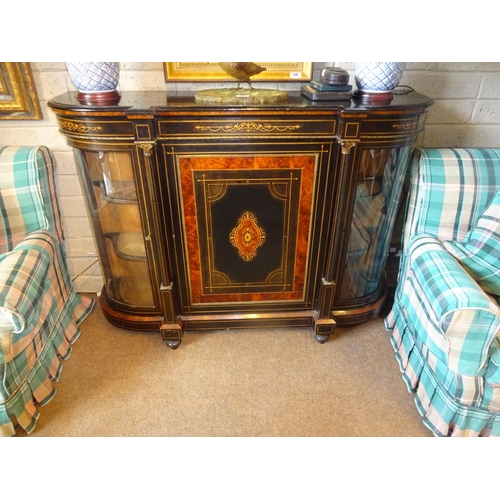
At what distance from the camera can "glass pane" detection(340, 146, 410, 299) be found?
5.21ft

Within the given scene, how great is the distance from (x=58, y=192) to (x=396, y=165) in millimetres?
1685

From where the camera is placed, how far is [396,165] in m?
1.62

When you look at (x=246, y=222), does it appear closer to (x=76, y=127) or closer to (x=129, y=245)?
(x=129, y=245)

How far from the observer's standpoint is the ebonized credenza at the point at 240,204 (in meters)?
1.41

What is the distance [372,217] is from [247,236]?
59cm

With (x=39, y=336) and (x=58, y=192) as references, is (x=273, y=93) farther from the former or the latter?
(x=39, y=336)

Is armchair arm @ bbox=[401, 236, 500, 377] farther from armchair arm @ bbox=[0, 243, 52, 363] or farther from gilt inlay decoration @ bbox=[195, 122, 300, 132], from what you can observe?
armchair arm @ bbox=[0, 243, 52, 363]

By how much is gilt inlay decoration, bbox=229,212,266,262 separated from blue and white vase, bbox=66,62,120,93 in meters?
0.73

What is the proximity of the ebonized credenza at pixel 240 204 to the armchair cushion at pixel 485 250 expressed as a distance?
0.35 meters

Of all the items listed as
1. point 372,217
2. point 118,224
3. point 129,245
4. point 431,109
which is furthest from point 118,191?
point 431,109

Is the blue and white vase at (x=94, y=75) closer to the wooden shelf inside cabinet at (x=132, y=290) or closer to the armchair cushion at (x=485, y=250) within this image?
the wooden shelf inside cabinet at (x=132, y=290)

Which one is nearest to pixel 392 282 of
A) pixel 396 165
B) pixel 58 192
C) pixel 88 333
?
pixel 396 165

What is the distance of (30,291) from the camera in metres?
1.37
